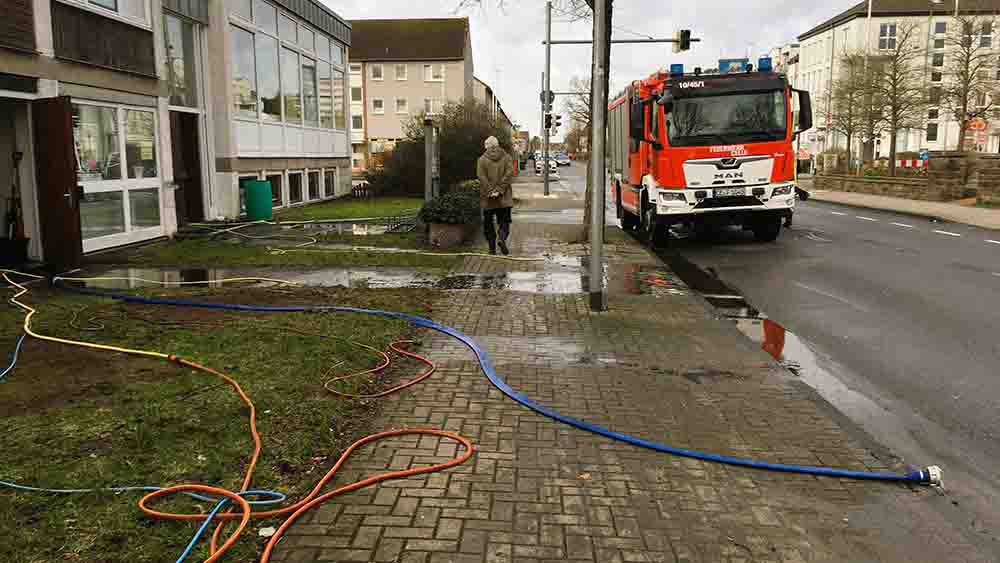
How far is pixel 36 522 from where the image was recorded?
3592mm

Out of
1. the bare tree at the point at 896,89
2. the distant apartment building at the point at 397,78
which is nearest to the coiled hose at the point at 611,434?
the bare tree at the point at 896,89

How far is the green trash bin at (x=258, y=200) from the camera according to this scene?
742 inches

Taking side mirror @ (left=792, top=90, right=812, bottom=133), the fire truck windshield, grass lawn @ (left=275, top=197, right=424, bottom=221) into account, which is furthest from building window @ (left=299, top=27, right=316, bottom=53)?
side mirror @ (left=792, top=90, right=812, bottom=133)

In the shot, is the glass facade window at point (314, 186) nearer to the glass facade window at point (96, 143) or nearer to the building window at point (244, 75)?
the building window at point (244, 75)

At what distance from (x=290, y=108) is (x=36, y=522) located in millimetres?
21148

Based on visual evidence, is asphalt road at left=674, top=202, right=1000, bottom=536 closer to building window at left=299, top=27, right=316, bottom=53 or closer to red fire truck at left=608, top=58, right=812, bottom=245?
red fire truck at left=608, top=58, right=812, bottom=245

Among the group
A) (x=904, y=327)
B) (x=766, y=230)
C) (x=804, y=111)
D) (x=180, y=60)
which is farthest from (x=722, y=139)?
(x=180, y=60)

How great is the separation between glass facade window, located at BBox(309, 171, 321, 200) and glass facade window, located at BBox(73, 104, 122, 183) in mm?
13254

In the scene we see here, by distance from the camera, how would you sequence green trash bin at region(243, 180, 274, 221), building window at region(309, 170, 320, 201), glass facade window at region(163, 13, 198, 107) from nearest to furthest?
glass facade window at region(163, 13, 198, 107) < green trash bin at region(243, 180, 274, 221) < building window at region(309, 170, 320, 201)

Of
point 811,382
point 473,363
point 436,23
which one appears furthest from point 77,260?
point 436,23

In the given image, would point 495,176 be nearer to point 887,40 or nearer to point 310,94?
point 310,94

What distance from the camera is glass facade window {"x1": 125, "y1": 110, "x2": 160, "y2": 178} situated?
13.8 meters

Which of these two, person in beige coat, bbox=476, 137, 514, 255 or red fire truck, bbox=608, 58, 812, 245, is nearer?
person in beige coat, bbox=476, 137, 514, 255

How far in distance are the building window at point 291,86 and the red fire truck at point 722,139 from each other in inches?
463
